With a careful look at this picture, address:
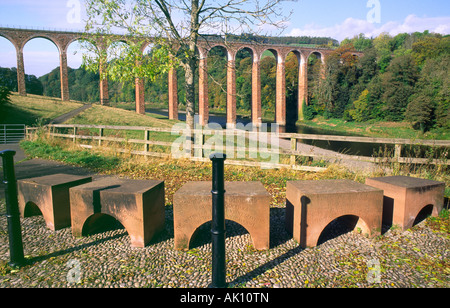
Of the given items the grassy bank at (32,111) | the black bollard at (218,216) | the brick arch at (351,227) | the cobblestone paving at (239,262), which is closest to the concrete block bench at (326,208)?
the brick arch at (351,227)

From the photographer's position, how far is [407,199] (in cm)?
350

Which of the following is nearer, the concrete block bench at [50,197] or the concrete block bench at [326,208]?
the concrete block bench at [326,208]

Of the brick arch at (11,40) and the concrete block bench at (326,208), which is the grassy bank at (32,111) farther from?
the concrete block bench at (326,208)

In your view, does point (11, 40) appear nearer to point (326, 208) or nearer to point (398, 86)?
point (326, 208)

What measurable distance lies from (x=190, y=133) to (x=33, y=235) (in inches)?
216

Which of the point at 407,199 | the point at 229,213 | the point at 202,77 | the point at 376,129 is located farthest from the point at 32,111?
the point at 376,129

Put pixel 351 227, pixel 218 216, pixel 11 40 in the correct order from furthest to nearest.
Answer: pixel 11 40
pixel 351 227
pixel 218 216

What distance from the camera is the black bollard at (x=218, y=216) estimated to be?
2223 millimetres

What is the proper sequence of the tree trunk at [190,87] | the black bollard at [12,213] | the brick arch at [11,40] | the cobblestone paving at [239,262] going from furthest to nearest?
the brick arch at [11,40] < the tree trunk at [190,87] < the black bollard at [12,213] < the cobblestone paving at [239,262]

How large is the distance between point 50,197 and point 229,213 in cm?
218

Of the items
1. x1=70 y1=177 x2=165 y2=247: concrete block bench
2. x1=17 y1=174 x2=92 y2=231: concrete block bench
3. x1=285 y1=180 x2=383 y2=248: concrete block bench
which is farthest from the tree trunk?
x1=285 y1=180 x2=383 y2=248: concrete block bench

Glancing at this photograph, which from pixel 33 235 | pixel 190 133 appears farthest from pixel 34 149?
Answer: pixel 33 235

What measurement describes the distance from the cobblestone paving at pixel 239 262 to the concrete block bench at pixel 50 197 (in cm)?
16
